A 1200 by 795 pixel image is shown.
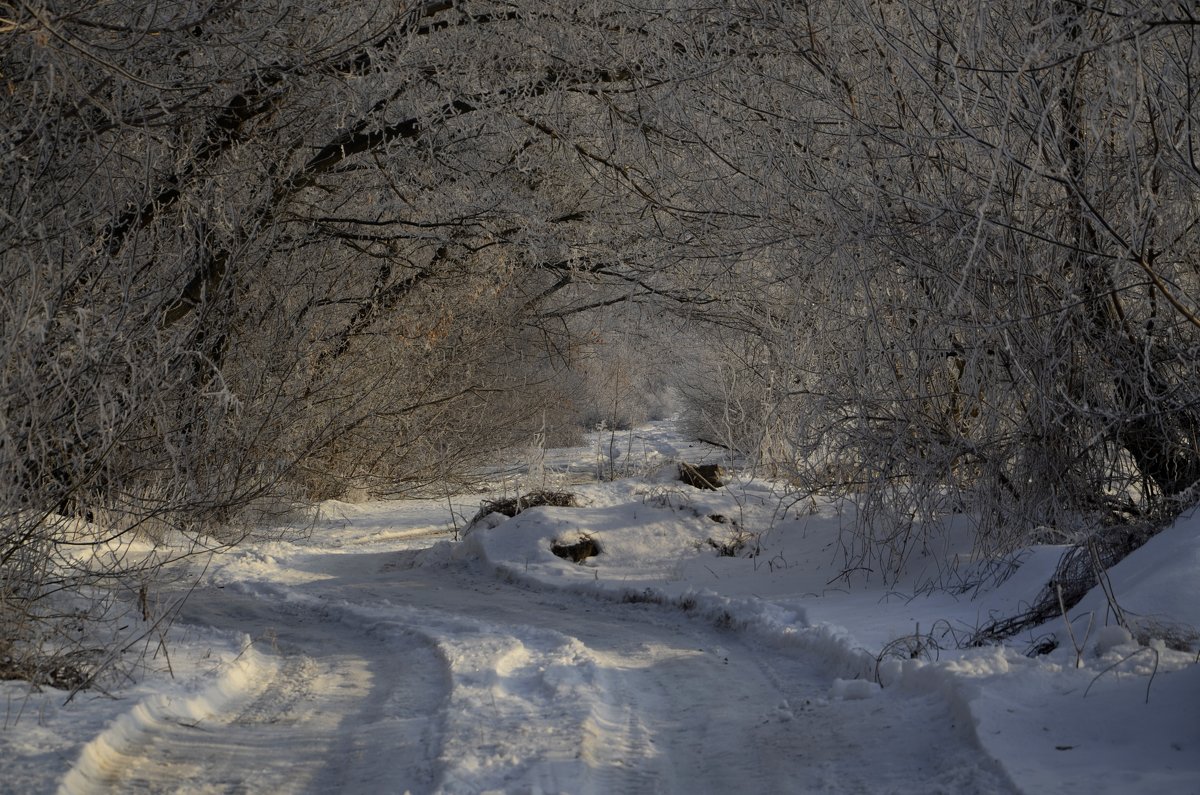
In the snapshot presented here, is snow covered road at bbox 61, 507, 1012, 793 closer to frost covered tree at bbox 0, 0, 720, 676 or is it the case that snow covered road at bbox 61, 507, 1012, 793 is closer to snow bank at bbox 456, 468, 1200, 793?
snow bank at bbox 456, 468, 1200, 793

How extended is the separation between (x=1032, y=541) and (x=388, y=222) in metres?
6.87

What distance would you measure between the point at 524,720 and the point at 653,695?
0.82 m

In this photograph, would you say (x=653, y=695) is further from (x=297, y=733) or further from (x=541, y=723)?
(x=297, y=733)

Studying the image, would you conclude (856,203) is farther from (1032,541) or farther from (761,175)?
(1032,541)

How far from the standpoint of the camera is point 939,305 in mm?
6527

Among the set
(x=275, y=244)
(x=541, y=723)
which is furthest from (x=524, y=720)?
(x=275, y=244)

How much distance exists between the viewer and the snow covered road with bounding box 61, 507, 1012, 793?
4043 millimetres

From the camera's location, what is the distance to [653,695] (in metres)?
5.36

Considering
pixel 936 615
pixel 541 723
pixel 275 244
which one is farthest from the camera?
pixel 275 244

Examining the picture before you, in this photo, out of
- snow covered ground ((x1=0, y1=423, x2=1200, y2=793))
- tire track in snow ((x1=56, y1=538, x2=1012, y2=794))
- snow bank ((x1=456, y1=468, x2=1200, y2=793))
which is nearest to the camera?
snow bank ((x1=456, y1=468, x2=1200, y2=793))

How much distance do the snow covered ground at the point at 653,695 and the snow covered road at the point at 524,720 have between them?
0.02m

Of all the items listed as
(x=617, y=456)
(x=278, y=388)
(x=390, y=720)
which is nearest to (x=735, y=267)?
(x=278, y=388)

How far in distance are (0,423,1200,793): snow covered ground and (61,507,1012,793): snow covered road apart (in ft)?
0.05

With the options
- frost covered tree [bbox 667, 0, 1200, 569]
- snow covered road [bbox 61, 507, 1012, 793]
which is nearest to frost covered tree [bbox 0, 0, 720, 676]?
snow covered road [bbox 61, 507, 1012, 793]
